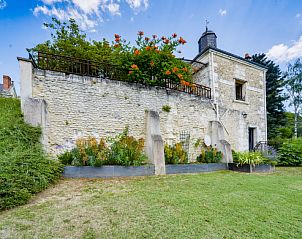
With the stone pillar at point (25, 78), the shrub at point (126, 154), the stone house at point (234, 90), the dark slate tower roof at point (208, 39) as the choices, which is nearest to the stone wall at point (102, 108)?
the stone pillar at point (25, 78)

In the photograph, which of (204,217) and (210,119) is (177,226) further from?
(210,119)

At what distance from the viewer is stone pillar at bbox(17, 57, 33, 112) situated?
204 inches

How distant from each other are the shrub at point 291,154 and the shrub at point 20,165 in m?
10.5

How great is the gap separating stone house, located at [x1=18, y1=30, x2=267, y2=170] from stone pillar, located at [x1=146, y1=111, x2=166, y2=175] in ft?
0.14

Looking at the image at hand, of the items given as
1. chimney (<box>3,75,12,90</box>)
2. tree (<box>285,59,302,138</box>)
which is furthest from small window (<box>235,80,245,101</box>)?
chimney (<box>3,75,12,90</box>)

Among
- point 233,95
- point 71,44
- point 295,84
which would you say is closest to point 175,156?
point 233,95

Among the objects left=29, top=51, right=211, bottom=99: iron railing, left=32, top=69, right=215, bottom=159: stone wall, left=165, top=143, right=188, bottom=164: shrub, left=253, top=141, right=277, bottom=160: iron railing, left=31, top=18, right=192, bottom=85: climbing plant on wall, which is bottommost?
left=253, top=141, right=277, bottom=160: iron railing

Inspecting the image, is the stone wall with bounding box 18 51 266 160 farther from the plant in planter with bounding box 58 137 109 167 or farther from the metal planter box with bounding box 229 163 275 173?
the metal planter box with bounding box 229 163 275 173

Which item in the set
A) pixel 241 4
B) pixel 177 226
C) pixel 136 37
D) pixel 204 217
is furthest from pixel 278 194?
pixel 136 37

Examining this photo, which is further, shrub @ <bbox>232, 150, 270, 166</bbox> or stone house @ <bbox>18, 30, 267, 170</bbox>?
shrub @ <bbox>232, 150, 270, 166</bbox>

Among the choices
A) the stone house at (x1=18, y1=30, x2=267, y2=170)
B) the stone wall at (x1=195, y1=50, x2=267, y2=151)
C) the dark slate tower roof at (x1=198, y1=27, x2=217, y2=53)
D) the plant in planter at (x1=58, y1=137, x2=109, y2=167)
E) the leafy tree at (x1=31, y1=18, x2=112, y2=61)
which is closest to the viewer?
the plant in planter at (x1=58, y1=137, x2=109, y2=167)

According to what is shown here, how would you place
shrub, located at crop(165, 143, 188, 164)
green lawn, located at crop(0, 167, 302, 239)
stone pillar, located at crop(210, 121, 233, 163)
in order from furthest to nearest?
stone pillar, located at crop(210, 121, 233, 163) < shrub, located at crop(165, 143, 188, 164) < green lawn, located at crop(0, 167, 302, 239)

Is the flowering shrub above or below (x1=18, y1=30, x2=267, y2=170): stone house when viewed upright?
above

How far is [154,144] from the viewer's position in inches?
238
